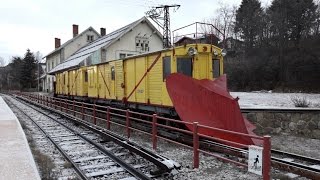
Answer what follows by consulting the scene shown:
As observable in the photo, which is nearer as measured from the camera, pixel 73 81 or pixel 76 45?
pixel 73 81

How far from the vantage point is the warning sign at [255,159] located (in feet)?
21.8

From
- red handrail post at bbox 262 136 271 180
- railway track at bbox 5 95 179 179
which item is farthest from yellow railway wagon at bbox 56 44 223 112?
red handrail post at bbox 262 136 271 180

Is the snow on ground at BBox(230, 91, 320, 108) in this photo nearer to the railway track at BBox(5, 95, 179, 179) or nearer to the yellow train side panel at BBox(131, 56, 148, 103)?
the yellow train side panel at BBox(131, 56, 148, 103)

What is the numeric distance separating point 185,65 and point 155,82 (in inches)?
67.7

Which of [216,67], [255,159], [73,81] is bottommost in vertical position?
[255,159]

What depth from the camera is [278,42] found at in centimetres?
5628

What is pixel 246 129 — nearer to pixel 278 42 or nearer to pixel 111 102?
pixel 111 102

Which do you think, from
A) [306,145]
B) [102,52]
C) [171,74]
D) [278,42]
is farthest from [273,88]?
[171,74]

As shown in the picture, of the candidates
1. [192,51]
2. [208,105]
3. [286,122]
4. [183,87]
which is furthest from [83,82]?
[208,105]

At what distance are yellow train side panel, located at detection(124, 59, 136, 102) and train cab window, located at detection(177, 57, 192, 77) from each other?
13.0 ft

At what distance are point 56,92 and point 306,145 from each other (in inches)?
1098

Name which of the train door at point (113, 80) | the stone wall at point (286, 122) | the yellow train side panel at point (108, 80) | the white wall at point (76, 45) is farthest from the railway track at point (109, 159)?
the white wall at point (76, 45)

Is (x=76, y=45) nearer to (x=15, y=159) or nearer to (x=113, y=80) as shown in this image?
(x=113, y=80)

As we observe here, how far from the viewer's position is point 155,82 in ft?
45.6
